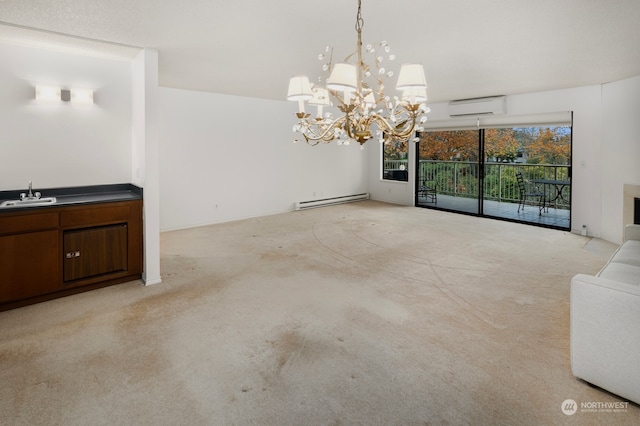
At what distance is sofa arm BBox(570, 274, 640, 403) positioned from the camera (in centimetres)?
197

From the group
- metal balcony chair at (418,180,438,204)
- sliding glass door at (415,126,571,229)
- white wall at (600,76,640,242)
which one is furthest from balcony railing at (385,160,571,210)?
white wall at (600,76,640,242)

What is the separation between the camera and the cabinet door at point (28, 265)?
3.18 metres

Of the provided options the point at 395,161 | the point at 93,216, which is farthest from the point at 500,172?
the point at 93,216

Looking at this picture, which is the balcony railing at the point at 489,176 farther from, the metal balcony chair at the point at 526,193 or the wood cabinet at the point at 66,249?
the wood cabinet at the point at 66,249

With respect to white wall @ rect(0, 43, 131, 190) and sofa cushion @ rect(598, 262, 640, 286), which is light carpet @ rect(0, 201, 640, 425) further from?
white wall @ rect(0, 43, 131, 190)

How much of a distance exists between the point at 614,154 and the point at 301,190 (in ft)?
19.1

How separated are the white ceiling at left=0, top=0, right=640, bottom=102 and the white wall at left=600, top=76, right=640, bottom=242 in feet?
1.71

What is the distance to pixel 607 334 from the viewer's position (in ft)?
6.72

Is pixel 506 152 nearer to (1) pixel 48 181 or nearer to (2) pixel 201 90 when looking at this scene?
(2) pixel 201 90

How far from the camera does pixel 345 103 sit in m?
2.86

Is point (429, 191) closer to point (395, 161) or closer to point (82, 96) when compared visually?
point (395, 161)

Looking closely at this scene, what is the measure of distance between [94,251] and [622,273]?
468cm

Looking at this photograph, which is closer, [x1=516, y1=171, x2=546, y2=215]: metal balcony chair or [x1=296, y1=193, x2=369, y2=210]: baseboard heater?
[x1=516, y1=171, x2=546, y2=215]: metal balcony chair

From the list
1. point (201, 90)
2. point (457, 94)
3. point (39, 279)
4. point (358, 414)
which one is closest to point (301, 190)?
point (201, 90)
